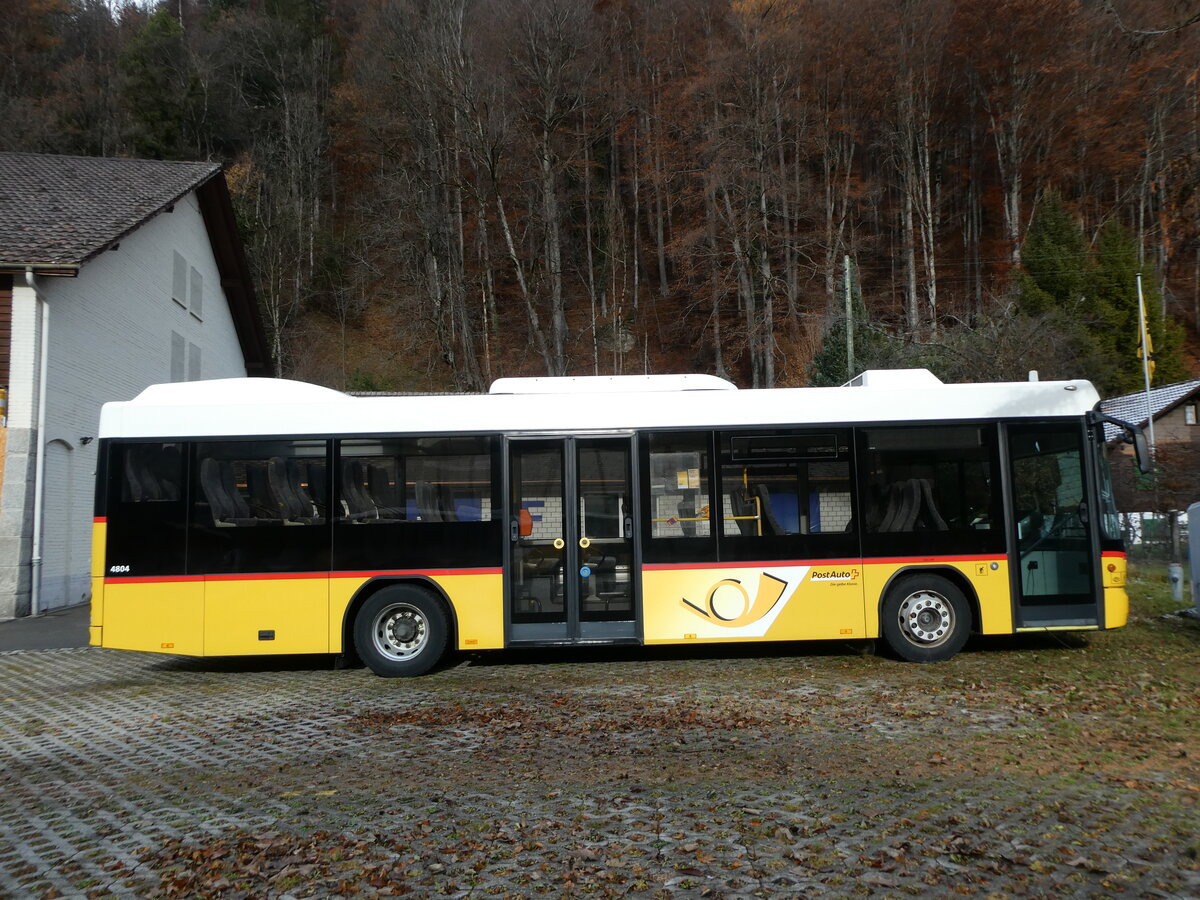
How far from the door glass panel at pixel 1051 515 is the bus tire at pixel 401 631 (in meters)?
6.24

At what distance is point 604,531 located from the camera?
952 centimetres

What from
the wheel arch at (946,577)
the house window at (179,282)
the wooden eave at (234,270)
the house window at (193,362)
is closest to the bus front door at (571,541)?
the wheel arch at (946,577)

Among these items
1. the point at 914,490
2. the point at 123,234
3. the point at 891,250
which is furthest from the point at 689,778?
the point at 891,250

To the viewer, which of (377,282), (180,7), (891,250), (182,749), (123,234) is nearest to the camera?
(182,749)

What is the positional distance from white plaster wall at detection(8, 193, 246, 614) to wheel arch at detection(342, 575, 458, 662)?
955cm

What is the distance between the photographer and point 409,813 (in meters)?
5.09

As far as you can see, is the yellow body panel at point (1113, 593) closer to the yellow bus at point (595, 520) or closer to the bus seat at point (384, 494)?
the yellow bus at point (595, 520)

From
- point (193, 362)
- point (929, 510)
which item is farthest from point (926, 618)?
point (193, 362)

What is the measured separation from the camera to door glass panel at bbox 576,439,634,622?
941 centimetres

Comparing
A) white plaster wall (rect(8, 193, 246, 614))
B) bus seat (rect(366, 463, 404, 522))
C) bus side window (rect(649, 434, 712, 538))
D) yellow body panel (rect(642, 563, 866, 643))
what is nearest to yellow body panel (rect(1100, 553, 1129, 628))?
yellow body panel (rect(642, 563, 866, 643))

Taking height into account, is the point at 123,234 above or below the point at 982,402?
above

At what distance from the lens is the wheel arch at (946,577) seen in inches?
374

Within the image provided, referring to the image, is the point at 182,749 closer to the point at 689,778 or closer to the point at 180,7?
the point at 689,778

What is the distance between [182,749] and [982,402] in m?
8.39
